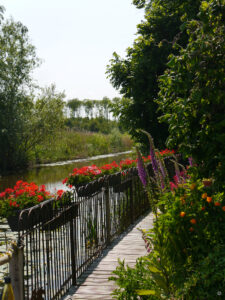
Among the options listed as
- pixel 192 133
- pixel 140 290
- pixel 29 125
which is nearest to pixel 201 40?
pixel 192 133

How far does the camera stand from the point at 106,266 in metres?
5.66

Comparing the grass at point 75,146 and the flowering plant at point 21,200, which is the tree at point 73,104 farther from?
the flowering plant at point 21,200

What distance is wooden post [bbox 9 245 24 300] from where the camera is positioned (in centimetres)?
322

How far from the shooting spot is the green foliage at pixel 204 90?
3.16 m

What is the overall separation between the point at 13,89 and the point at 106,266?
29035 millimetres

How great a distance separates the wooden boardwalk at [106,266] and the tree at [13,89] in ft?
84.5

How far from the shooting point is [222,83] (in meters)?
3.30

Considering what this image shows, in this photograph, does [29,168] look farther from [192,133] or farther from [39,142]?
[192,133]

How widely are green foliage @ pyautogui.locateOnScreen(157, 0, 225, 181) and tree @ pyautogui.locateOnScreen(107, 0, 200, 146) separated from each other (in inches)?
592

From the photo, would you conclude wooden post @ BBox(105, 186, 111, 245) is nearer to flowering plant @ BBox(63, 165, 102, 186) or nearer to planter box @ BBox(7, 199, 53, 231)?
planter box @ BBox(7, 199, 53, 231)

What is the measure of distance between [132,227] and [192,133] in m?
4.99

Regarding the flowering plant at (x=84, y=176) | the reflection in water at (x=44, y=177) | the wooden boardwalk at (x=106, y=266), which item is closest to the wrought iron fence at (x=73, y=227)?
the wooden boardwalk at (x=106, y=266)

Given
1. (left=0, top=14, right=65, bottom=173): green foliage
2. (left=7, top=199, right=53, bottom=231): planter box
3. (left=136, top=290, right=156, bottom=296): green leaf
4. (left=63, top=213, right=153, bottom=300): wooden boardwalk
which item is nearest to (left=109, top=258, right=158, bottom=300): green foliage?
(left=136, top=290, right=156, bottom=296): green leaf

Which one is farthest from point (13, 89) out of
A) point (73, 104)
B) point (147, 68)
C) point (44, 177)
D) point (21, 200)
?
point (73, 104)
